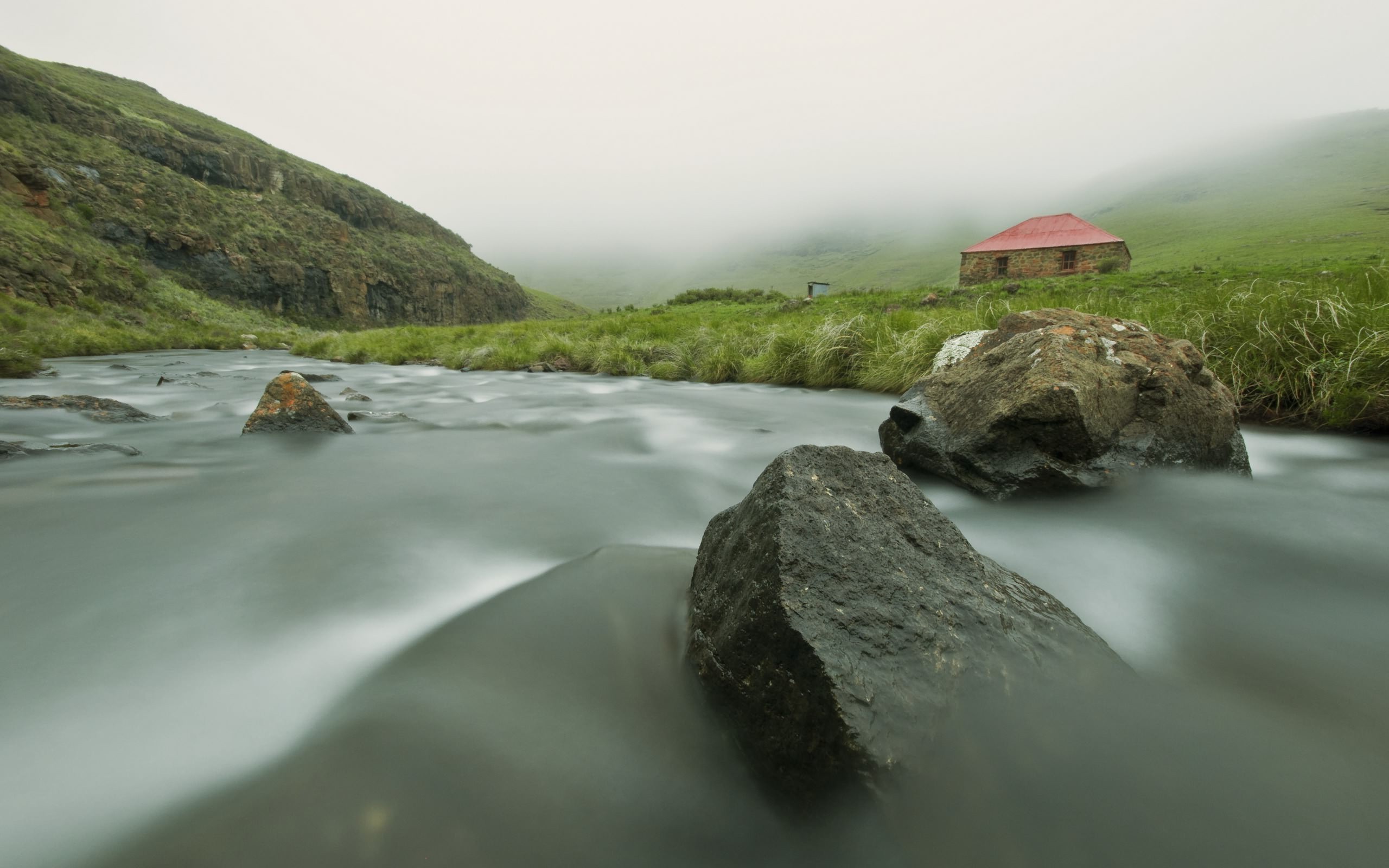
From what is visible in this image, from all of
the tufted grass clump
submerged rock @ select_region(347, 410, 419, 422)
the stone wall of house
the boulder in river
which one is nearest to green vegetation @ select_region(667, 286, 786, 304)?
the stone wall of house

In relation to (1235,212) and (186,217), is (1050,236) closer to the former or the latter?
(186,217)

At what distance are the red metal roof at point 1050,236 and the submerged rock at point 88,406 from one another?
133ft

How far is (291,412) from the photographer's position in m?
4.75

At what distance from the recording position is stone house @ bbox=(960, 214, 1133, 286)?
115ft

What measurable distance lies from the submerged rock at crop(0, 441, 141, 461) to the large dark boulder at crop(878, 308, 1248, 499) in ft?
18.1

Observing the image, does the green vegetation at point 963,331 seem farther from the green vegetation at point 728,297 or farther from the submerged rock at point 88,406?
the submerged rock at point 88,406

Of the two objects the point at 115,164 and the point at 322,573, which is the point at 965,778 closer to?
the point at 322,573

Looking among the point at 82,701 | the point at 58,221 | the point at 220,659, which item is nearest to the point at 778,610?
the point at 220,659

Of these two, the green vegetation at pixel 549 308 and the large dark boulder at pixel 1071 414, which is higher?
the green vegetation at pixel 549 308

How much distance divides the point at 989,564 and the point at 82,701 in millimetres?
2584

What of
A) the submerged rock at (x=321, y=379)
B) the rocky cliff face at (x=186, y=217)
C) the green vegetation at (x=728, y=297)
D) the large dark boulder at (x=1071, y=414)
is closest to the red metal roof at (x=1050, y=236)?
the green vegetation at (x=728, y=297)

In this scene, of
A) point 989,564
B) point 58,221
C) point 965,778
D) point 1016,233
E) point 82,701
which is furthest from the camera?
point 1016,233

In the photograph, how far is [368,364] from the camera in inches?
631

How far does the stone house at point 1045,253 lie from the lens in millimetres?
35062
